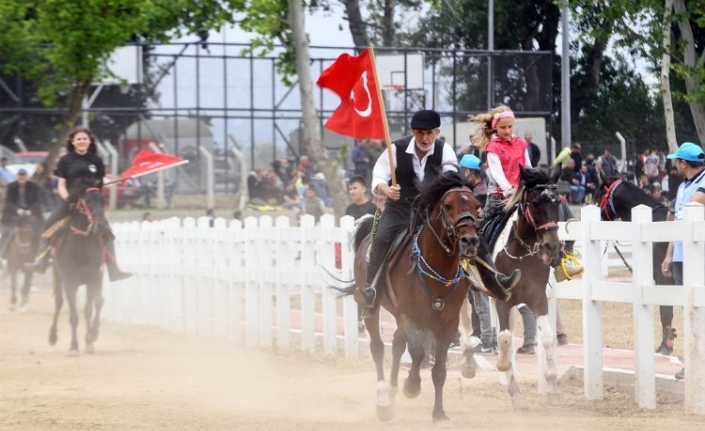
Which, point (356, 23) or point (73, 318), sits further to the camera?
point (356, 23)

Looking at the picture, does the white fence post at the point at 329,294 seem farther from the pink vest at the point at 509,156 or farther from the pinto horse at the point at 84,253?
the pink vest at the point at 509,156

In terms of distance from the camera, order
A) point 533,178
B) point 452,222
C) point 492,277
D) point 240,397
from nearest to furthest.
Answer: point 452,222
point 492,277
point 533,178
point 240,397

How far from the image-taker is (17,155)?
35250mm

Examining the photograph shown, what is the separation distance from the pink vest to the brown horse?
179 centimetres

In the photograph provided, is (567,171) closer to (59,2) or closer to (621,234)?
(59,2)

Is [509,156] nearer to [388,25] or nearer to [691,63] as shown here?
[691,63]

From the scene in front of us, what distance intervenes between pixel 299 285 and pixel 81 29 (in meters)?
14.3

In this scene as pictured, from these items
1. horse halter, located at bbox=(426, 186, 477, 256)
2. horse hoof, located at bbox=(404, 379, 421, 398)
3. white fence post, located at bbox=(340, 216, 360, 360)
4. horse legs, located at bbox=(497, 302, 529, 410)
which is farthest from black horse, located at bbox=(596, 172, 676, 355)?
horse halter, located at bbox=(426, 186, 477, 256)

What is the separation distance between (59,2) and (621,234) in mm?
20518

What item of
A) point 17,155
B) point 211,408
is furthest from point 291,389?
point 17,155

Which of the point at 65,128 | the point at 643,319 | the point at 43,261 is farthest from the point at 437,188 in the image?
the point at 65,128

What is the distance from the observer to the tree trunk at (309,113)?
2780cm

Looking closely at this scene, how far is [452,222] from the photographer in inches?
425

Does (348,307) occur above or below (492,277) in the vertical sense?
below
